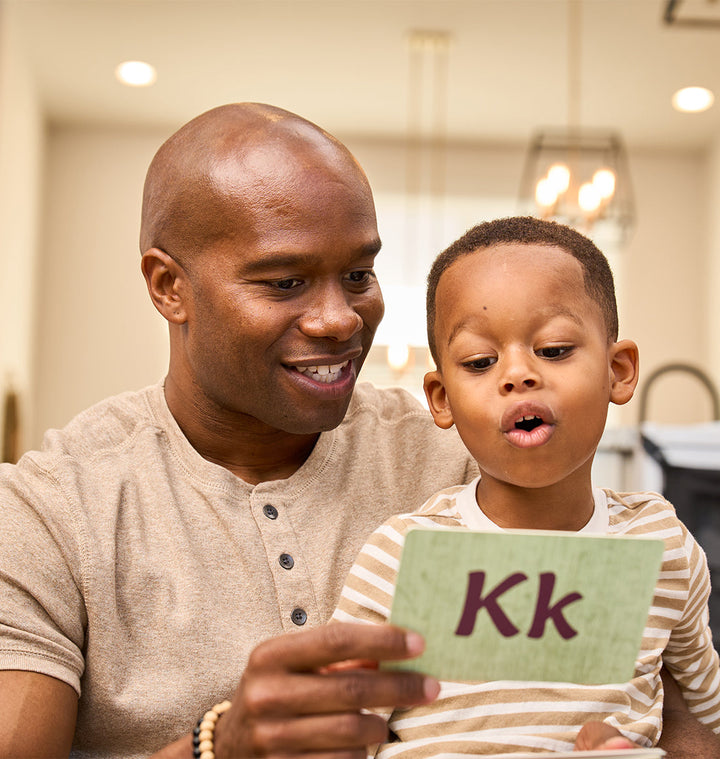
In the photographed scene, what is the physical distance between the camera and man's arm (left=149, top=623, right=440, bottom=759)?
2.54ft

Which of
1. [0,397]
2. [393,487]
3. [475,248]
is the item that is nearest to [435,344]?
[475,248]

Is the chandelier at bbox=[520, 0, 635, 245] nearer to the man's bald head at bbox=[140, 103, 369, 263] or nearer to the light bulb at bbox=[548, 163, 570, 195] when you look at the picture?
the light bulb at bbox=[548, 163, 570, 195]

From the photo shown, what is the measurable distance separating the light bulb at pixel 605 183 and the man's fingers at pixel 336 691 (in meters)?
4.03

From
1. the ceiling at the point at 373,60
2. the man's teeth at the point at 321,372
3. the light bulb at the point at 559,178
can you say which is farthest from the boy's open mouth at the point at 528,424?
the ceiling at the point at 373,60

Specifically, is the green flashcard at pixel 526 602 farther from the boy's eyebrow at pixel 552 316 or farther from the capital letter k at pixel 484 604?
the boy's eyebrow at pixel 552 316

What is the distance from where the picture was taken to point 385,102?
667cm

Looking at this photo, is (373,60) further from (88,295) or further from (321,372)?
(321,372)

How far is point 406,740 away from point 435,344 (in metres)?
0.47

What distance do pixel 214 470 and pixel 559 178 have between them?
3433 mm

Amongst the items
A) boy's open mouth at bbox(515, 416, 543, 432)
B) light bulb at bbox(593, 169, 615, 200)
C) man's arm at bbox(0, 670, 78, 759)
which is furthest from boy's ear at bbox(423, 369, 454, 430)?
light bulb at bbox(593, 169, 615, 200)

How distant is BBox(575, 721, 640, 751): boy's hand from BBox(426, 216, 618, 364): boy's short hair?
1.47ft

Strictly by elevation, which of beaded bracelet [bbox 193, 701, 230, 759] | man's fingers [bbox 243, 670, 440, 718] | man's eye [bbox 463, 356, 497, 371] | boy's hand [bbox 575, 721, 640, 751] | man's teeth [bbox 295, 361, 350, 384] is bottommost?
beaded bracelet [bbox 193, 701, 230, 759]

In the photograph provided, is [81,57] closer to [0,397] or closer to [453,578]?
[0,397]

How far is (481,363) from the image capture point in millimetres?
1090
